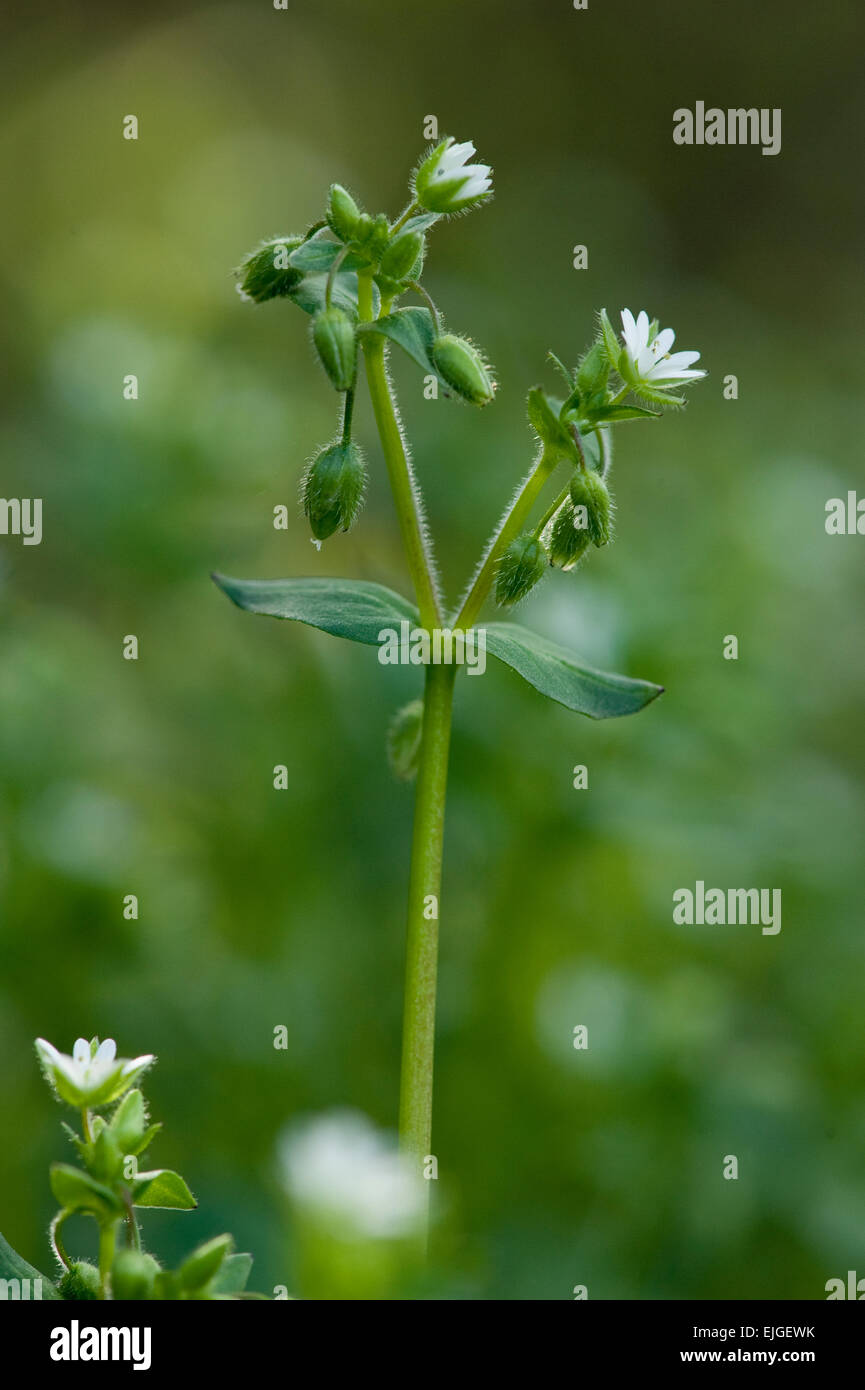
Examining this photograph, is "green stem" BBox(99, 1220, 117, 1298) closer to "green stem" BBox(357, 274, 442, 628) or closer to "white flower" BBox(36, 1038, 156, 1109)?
"white flower" BBox(36, 1038, 156, 1109)

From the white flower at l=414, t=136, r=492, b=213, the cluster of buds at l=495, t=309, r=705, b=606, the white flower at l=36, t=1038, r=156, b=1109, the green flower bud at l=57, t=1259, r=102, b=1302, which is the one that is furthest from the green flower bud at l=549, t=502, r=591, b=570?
the green flower bud at l=57, t=1259, r=102, b=1302

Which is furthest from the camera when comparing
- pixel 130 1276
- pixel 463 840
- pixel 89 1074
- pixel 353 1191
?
pixel 463 840

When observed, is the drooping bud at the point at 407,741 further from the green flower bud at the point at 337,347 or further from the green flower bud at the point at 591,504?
the green flower bud at the point at 337,347

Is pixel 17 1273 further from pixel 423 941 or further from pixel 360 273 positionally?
pixel 360 273

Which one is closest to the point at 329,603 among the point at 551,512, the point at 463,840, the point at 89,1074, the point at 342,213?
the point at 551,512

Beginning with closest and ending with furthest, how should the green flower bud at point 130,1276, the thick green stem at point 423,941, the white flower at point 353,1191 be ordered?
the white flower at point 353,1191 → the green flower bud at point 130,1276 → the thick green stem at point 423,941

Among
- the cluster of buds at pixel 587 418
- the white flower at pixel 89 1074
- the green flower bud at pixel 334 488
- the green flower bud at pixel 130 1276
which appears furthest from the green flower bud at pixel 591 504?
the green flower bud at pixel 130 1276
